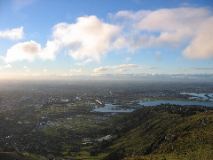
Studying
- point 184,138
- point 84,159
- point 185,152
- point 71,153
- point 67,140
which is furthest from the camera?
point 67,140

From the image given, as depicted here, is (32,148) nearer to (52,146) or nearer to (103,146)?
(52,146)

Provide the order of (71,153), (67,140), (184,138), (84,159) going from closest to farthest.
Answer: (184,138), (84,159), (71,153), (67,140)

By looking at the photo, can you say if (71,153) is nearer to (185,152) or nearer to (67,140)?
(67,140)

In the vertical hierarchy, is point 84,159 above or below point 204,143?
below

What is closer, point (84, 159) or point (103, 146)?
point (84, 159)

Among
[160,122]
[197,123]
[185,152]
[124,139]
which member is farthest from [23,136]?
[185,152]

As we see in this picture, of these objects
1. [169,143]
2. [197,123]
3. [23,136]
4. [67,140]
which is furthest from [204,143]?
[23,136]
